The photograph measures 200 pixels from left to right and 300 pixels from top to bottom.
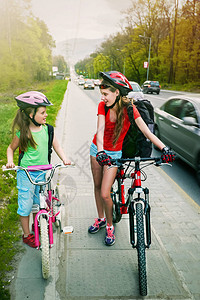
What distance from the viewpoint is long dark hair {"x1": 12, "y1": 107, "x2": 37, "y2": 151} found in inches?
108

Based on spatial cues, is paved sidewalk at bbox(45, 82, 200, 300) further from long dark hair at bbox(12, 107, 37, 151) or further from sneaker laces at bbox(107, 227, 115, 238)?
long dark hair at bbox(12, 107, 37, 151)

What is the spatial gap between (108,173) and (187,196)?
2369 mm

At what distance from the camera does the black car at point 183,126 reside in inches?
210

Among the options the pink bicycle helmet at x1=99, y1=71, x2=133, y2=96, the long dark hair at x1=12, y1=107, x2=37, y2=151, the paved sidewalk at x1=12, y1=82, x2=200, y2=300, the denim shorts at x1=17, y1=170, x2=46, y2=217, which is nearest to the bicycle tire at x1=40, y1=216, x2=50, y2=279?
the paved sidewalk at x1=12, y1=82, x2=200, y2=300

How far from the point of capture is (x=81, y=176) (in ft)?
18.6

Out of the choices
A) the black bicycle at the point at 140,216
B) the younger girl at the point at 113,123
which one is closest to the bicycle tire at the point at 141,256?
the black bicycle at the point at 140,216

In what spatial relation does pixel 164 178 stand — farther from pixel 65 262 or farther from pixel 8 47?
pixel 8 47

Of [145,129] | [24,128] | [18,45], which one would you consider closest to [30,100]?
[24,128]

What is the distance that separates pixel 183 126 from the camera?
19.4 feet

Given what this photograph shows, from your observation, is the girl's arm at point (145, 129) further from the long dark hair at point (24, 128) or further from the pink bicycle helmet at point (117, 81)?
the long dark hair at point (24, 128)

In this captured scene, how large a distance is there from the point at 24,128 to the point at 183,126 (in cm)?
413

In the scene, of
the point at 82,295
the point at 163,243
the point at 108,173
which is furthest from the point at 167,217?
the point at 82,295

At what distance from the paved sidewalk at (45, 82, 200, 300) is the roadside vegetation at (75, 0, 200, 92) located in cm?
3820

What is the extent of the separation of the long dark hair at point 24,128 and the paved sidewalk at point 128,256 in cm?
137
